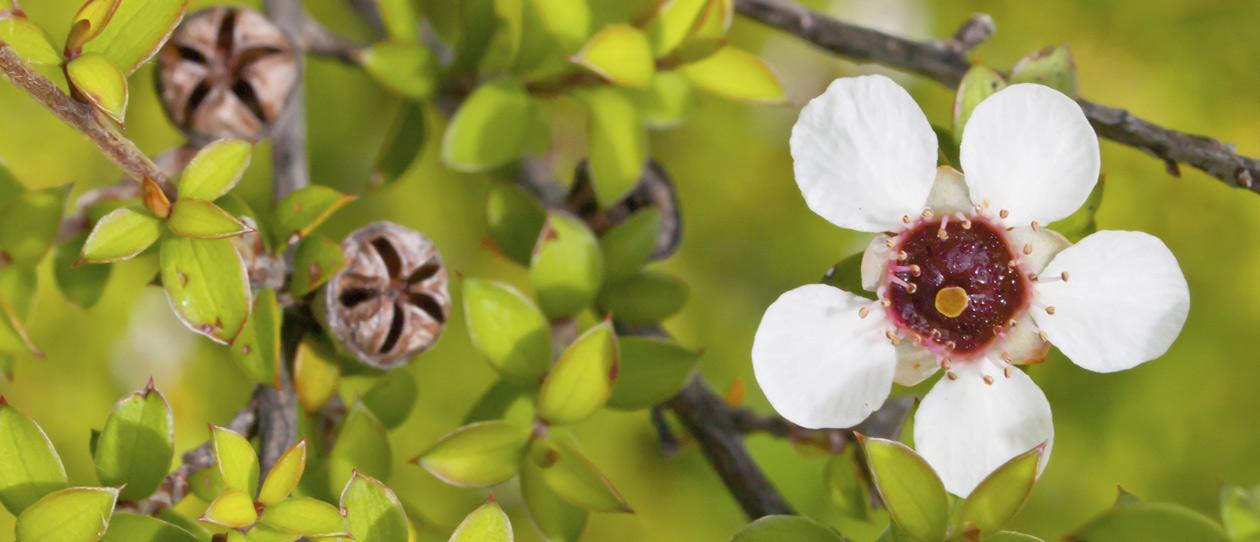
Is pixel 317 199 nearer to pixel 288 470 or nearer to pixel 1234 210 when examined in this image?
pixel 288 470

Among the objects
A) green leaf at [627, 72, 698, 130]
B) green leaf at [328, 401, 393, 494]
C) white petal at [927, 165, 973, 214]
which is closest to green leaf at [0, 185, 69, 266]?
green leaf at [328, 401, 393, 494]

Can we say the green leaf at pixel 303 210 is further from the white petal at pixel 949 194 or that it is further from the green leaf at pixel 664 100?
the white petal at pixel 949 194

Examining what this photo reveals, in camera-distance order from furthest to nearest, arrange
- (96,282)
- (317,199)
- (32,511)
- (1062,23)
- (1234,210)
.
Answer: (1062,23) → (1234,210) → (96,282) → (317,199) → (32,511)

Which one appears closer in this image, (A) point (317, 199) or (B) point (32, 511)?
(B) point (32, 511)

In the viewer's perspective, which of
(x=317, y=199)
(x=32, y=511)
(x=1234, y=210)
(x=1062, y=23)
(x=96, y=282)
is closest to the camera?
(x=32, y=511)

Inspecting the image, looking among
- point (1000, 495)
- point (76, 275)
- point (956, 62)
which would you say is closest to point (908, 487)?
point (1000, 495)

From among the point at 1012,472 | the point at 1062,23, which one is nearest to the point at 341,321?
the point at 1012,472

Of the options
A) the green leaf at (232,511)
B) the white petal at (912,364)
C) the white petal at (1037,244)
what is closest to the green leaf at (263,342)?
the green leaf at (232,511)

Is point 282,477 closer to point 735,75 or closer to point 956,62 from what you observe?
point 735,75
